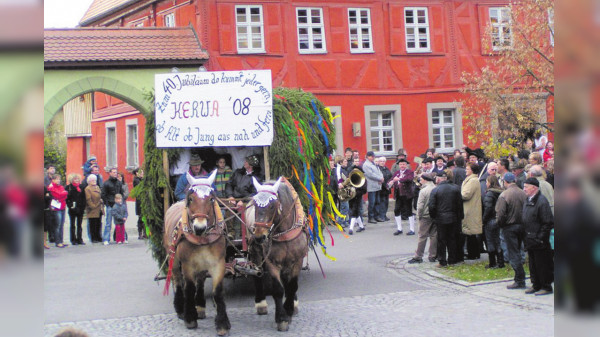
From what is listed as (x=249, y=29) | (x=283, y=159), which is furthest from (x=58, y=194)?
(x=249, y=29)

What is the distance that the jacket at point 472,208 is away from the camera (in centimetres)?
1248

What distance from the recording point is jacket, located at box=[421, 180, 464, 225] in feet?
41.1

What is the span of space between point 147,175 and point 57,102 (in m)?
13.5

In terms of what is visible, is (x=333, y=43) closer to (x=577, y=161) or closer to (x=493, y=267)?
(x=493, y=267)

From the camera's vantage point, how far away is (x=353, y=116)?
2697 centimetres

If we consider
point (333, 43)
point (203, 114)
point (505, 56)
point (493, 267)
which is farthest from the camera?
point (333, 43)

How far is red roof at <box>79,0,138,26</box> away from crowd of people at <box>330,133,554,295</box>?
16.0 m

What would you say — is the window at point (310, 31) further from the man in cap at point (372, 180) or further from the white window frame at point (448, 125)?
the man in cap at point (372, 180)

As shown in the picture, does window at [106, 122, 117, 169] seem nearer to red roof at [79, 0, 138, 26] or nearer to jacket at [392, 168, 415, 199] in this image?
red roof at [79, 0, 138, 26]

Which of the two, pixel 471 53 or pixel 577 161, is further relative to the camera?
pixel 471 53

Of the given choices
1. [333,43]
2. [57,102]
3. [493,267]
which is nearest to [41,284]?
[493,267]

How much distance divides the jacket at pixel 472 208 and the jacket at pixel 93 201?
395 inches

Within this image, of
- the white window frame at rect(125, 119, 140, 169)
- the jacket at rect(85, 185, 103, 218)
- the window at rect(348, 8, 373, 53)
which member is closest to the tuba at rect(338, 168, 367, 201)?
the jacket at rect(85, 185, 103, 218)

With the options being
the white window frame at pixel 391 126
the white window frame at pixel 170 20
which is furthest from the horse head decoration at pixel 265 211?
the white window frame at pixel 170 20
